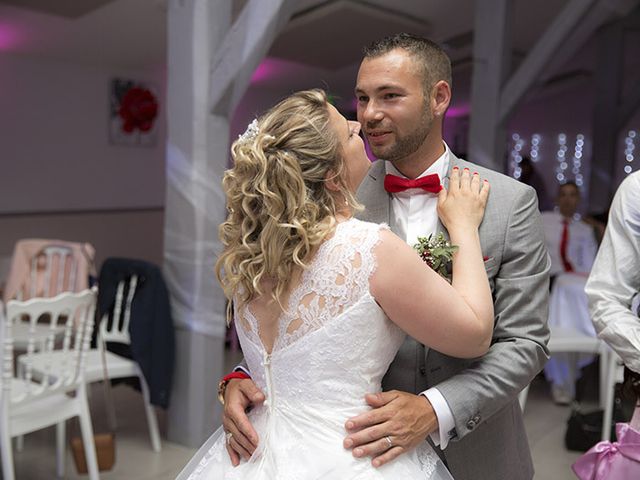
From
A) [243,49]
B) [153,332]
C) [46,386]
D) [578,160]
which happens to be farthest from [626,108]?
[46,386]

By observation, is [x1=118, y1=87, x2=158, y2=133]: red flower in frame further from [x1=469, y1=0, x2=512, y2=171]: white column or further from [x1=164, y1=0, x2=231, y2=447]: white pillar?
[x1=469, y1=0, x2=512, y2=171]: white column

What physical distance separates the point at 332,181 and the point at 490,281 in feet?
1.34

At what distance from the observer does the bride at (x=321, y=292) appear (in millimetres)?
1290

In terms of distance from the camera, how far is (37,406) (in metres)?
2.95

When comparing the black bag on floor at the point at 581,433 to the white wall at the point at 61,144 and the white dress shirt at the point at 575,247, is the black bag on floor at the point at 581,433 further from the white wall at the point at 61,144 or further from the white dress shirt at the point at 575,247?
the white wall at the point at 61,144

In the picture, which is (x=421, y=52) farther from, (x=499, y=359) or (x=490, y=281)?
(x=499, y=359)

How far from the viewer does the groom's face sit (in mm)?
1560

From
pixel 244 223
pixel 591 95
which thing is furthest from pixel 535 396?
pixel 591 95

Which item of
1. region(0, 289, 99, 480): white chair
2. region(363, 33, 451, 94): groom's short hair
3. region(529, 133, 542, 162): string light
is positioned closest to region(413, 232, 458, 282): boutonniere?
region(363, 33, 451, 94): groom's short hair

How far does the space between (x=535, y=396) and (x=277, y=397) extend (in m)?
3.98

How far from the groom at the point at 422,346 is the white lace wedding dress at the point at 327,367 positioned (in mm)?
36

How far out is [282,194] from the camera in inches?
52.4

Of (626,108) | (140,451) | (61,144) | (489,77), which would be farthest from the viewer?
(626,108)

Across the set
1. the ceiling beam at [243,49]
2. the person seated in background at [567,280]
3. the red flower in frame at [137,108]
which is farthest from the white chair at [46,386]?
the red flower in frame at [137,108]
